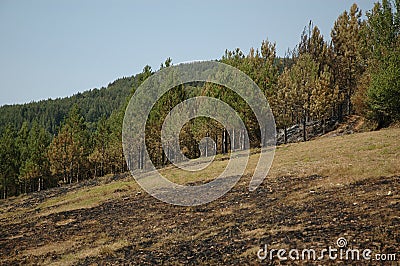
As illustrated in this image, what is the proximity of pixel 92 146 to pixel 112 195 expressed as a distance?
41.4 m

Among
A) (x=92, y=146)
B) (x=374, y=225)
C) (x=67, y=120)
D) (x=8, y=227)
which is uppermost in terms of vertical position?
(x=67, y=120)

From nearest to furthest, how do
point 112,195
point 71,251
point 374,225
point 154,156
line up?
point 374,225 → point 71,251 → point 112,195 → point 154,156

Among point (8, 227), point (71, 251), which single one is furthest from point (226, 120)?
point (71, 251)

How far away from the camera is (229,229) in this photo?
11.6m

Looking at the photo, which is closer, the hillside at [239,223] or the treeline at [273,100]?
the hillside at [239,223]

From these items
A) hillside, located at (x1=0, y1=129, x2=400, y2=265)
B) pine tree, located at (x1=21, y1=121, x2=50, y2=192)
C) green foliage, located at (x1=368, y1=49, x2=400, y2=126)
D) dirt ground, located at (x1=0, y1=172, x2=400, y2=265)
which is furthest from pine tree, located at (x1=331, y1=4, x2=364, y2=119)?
pine tree, located at (x1=21, y1=121, x2=50, y2=192)

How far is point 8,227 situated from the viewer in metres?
19.0

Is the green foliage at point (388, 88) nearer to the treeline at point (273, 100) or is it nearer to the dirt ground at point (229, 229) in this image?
the treeline at point (273, 100)

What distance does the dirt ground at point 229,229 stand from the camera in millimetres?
9023

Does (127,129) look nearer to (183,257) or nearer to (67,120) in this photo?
(67,120)

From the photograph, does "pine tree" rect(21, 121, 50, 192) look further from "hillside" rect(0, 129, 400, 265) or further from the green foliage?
the green foliage

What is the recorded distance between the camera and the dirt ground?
29.6ft

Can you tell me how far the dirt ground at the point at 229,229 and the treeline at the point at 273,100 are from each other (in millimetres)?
20114

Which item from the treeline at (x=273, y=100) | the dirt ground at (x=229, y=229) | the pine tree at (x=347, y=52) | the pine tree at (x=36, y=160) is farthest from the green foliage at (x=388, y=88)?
the pine tree at (x=36, y=160)
